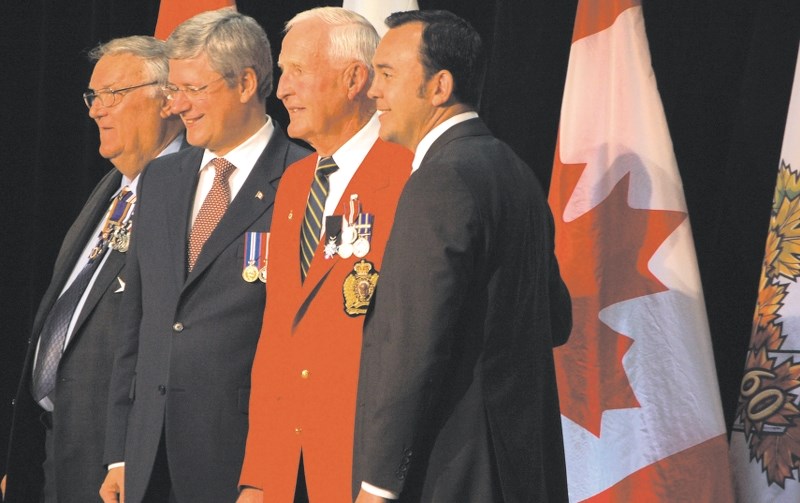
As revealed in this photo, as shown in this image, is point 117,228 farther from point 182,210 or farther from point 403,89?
point 403,89

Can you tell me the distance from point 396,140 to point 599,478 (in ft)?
4.37

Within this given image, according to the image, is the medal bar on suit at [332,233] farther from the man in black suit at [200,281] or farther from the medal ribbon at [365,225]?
the man in black suit at [200,281]

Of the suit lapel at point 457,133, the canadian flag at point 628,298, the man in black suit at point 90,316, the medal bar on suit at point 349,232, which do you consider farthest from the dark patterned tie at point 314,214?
the canadian flag at point 628,298

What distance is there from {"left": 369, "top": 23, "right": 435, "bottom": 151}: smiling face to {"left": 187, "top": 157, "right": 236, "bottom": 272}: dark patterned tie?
0.73m

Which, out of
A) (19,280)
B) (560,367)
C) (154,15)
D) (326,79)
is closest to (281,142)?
(326,79)

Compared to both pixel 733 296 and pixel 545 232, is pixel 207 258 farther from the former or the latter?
pixel 733 296

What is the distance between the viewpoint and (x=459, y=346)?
2.24m

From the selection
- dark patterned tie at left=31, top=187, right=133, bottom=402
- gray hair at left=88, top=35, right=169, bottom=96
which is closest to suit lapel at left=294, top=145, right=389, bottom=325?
dark patterned tie at left=31, top=187, right=133, bottom=402

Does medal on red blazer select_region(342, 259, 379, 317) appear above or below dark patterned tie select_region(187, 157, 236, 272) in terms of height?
below

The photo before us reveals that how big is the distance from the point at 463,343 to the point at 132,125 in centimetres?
180

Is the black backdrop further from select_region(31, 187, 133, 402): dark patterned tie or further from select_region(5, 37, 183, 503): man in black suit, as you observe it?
select_region(31, 187, 133, 402): dark patterned tie

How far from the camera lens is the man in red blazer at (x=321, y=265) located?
101 inches

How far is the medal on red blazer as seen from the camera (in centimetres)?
251

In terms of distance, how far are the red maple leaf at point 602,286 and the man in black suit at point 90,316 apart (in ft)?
4.14
